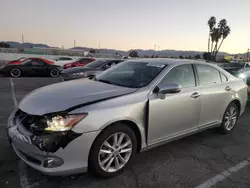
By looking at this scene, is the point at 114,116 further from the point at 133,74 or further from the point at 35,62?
the point at 35,62

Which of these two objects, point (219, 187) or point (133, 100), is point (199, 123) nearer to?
point (219, 187)

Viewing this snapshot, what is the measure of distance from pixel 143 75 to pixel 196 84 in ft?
3.20

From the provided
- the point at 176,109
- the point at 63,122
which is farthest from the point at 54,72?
the point at 63,122

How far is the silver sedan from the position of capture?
95.1 inches

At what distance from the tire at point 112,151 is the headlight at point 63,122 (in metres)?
0.35

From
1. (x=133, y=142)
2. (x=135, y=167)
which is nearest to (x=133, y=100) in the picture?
(x=133, y=142)

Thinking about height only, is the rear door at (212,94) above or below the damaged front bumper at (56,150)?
above

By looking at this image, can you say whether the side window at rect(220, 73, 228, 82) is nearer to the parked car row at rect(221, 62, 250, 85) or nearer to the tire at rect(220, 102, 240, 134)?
the tire at rect(220, 102, 240, 134)

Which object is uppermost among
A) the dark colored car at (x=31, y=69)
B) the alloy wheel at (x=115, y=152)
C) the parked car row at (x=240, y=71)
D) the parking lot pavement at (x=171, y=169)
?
the parked car row at (x=240, y=71)

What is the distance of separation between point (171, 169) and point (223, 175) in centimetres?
A: 70

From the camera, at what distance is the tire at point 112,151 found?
2.61 meters

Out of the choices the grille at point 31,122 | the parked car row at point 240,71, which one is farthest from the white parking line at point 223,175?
the parked car row at point 240,71

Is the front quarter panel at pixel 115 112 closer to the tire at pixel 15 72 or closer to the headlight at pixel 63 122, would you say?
the headlight at pixel 63 122

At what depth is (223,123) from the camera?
14.7 feet
